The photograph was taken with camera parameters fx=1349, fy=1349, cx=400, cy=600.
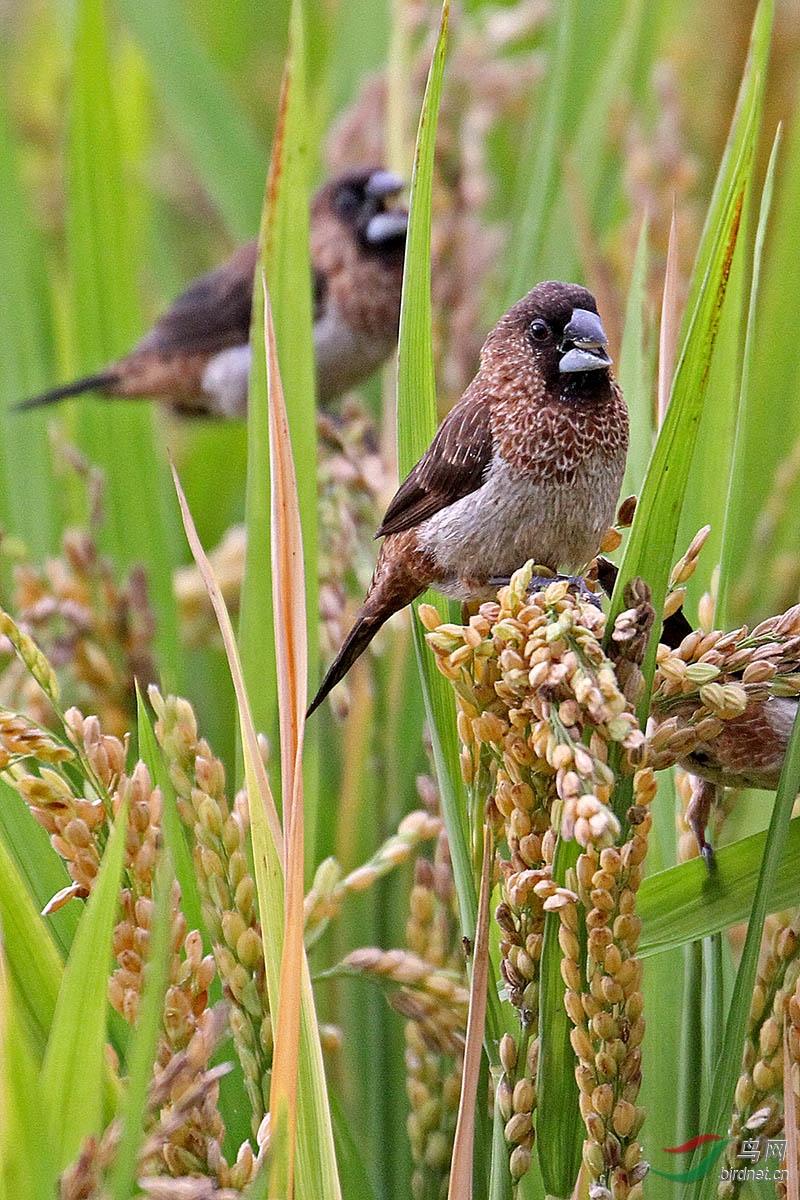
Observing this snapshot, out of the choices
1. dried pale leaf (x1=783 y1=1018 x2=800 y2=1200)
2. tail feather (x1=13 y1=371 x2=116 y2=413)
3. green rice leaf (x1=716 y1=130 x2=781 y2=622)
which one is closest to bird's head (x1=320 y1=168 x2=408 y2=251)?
tail feather (x1=13 y1=371 x2=116 y2=413)

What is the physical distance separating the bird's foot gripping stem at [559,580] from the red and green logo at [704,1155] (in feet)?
1.31

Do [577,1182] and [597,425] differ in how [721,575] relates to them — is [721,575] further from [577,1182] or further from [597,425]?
[577,1182]

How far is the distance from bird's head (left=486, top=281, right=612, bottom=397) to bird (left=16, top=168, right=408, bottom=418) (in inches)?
58.7

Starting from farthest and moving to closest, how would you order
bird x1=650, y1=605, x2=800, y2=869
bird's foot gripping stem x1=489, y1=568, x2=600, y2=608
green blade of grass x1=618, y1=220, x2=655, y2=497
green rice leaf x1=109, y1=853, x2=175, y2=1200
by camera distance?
green blade of grass x1=618, y1=220, x2=655, y2=497 < bird's foot gripping stem x1=489, y1=568, x2=600, y2=608 < bird x1=650, y1=605, x2=800, y2=869 < green rice leaf x1=109, y1=853, x2=175, y2=1200

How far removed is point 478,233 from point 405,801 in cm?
121

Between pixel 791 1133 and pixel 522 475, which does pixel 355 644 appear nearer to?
pixel 522 475

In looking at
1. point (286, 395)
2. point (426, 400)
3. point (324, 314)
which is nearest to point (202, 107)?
point (324, 314)

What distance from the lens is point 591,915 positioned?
87 centimetres

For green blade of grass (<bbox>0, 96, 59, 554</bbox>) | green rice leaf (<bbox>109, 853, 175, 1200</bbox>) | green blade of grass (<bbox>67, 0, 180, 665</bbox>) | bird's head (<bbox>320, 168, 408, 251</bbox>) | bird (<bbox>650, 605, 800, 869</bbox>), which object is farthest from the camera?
bird's head (<bbox>320, 168, 408, 251</bbox>)

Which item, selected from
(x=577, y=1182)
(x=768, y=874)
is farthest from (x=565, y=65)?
(x=577, y=1182)

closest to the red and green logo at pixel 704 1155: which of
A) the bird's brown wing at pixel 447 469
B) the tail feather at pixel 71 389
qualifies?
the bird's brown wing at pixel 447 469

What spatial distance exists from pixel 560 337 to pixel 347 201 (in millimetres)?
1882

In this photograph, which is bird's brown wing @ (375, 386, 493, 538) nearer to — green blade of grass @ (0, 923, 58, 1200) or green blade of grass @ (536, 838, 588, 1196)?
green blade of grass @ (536, 838, 588, 1196)

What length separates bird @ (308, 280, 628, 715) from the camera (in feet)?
3.49
